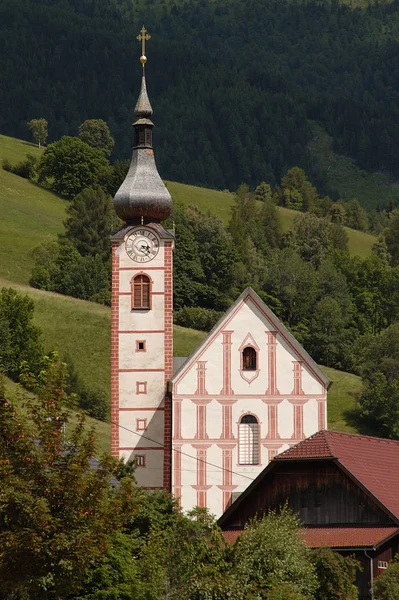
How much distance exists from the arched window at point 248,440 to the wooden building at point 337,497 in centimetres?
1644

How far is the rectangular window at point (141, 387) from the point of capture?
234 ft

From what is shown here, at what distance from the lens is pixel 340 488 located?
49469mm

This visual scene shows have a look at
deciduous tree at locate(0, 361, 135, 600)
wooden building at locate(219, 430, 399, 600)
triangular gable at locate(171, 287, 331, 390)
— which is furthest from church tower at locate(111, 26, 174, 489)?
deciduous tree at locate(0, 361, 135, 600)

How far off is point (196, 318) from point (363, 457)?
84824 millimetres

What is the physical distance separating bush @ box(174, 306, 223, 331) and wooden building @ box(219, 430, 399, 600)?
269ft

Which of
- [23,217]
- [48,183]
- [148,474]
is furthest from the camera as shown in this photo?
[48,183]

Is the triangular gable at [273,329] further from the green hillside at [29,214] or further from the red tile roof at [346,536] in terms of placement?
the green hillside at [29,214]

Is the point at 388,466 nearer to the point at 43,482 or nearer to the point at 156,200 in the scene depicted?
the point at 43,482

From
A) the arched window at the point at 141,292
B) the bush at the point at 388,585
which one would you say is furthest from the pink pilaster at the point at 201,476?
the bush at the point at 388,585

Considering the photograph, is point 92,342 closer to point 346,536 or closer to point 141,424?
point 141,424

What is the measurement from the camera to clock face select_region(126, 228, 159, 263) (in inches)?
2859

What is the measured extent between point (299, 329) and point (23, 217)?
107 feet

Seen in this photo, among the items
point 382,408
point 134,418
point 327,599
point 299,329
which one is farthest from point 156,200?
point 299,329

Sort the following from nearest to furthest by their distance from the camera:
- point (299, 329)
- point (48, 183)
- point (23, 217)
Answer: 1. point (299, 329)
2. point (23, 217)
3. point (48, 183)
